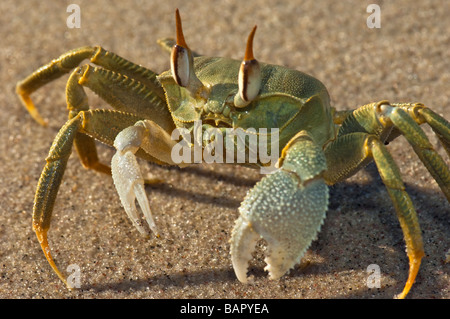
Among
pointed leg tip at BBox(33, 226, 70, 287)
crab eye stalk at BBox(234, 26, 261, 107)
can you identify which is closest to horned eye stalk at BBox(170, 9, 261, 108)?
crab eye stalk at BBox(234, 26, 261, 107)

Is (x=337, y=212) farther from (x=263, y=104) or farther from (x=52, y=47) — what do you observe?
(x=52, y=47)

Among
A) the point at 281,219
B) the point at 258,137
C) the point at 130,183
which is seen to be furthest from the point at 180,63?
the point at 281,219

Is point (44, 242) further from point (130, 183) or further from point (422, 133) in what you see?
point (422, 133)

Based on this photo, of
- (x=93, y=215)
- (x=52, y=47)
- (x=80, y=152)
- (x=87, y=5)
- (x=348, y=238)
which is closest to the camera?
(x=348, y=238)

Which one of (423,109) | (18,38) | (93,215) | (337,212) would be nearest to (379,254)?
(337,212)

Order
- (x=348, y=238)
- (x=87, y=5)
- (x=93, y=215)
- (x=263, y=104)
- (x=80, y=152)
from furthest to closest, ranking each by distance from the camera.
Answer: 1. (x=87, y=5)
2. (x=80, y=152)
3. (x=93, y=215)
4. (x=348, y=238)
5. (x=263, y=104)

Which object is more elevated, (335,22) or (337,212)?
(335,22)

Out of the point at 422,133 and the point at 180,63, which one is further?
the point at 180,63

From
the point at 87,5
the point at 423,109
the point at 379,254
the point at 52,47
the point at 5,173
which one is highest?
the point at 87,5
